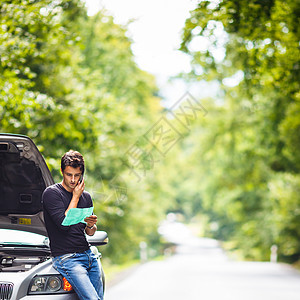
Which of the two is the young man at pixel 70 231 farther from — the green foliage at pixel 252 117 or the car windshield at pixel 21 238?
the green foliage at pixel 252 117

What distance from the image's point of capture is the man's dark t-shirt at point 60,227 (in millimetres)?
4555

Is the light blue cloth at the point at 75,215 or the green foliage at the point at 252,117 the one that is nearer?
the light blue cloth at the point at 75,215

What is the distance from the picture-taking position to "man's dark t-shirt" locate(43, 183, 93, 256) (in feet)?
14.9

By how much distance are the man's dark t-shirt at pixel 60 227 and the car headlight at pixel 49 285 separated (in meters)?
0.23

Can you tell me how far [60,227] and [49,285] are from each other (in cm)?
56

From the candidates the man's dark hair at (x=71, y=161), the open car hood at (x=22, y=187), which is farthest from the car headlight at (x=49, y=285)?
the open car hood at (x=22, y=187)

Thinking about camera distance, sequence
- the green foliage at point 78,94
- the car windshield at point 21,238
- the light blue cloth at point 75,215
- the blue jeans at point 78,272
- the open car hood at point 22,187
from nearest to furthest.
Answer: the light blue cloth at point 75,215 < the blue jeans at point 78,272 < the car windshield at point 21,238 < the open car hood at point 22,187 < the green foliage at point 78,94

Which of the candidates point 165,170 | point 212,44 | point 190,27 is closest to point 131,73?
point 165,170

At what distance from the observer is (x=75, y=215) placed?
14.9 feet

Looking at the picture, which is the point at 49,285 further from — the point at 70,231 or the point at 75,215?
the point at 75,215

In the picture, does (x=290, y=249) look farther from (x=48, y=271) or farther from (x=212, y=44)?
(x=48, y=271)

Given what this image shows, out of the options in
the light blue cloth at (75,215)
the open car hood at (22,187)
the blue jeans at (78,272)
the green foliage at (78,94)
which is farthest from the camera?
the green foliage at (78,94)

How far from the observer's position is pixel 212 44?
41.2ft

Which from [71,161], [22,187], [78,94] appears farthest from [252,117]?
[71,161]
